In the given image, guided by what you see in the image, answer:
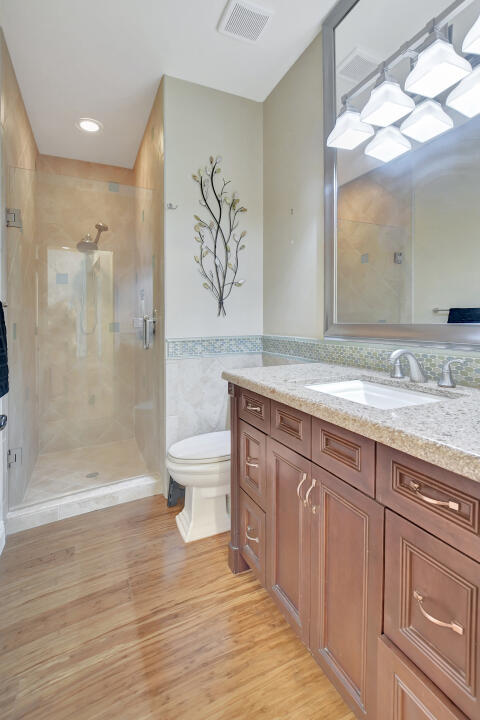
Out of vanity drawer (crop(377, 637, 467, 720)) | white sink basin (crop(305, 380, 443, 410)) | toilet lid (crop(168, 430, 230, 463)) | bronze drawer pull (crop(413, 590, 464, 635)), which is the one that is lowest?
vanity drawer (crop(377, 637, 467, 720))

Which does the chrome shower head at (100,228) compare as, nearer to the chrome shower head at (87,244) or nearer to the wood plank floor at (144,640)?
the chrome shower head at (87,244)


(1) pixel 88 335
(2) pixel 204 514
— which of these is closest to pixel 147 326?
(1) pixel 88 335

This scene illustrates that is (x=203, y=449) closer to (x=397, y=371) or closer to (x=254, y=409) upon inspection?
(x=254, y=409)

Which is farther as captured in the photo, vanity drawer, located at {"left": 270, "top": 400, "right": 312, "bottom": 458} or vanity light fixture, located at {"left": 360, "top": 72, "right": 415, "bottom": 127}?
vanity light fixture, located at {"left": 360, "top": 72, "right": 415, "bottom": 127}

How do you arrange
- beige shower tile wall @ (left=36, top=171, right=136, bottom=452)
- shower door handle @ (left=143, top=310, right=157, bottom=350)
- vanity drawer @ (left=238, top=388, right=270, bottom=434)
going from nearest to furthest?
vanity drawer @ (left=238, top=388, right=270, bottom=434) → shower door handle @ (left=143, top=310, right=157, bottom=350) → beige shower tile wall @ (left=36, top=171, right=136, bottom=452)

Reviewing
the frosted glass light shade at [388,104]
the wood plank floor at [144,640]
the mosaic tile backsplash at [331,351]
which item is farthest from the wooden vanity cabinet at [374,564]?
the frosted glass light shade at [388,104]

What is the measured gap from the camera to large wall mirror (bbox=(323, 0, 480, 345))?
3.74ft

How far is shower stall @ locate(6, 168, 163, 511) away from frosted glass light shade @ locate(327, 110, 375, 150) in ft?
4.23

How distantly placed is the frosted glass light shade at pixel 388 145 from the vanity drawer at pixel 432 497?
1216 millimetres

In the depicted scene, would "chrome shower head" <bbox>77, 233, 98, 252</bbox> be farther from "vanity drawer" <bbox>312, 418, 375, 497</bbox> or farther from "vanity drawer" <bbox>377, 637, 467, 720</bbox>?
"vanity drawer" <bbox>377, 637, 467, 720</bbox>

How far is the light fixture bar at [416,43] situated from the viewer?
115 cm

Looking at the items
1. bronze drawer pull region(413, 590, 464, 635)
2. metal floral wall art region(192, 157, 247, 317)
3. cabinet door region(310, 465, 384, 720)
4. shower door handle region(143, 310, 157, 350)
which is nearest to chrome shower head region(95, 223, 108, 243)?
shower door handle region(143, 310, 157, 350)

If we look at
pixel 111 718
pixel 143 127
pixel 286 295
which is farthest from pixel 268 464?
pixel 143 127

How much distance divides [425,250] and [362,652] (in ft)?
4.09
